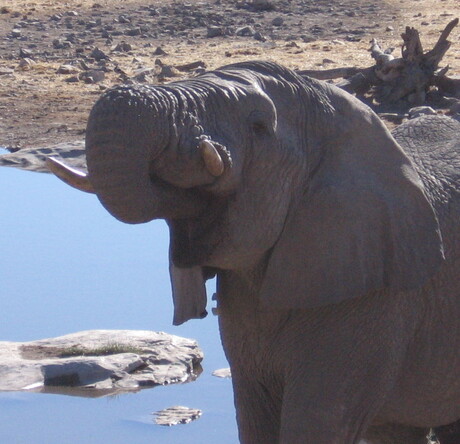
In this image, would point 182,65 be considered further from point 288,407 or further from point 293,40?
point 288,407

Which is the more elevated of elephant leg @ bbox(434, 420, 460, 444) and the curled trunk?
the curled trunk

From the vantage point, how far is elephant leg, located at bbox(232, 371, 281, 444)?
9.95 ft

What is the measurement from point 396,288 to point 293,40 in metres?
9.93

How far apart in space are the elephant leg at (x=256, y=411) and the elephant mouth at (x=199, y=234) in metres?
0.45

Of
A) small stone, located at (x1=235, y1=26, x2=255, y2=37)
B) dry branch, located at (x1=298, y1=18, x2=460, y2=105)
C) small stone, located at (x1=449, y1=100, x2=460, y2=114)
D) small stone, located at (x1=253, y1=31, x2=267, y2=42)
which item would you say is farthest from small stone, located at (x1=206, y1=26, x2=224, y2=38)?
small stone, located at (x1=449, y1=100, x2=460, y2=114)

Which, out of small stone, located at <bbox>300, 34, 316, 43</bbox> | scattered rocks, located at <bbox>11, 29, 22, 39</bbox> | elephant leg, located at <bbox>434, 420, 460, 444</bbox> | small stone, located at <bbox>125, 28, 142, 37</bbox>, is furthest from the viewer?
scattered rocks, located at <bbox>11, 29, 22, 39</bbox>

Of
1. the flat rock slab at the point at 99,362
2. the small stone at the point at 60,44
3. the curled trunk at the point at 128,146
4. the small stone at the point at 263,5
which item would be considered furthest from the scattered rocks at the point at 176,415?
the small stone at the point at 263,5

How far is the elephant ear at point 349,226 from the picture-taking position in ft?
9.10

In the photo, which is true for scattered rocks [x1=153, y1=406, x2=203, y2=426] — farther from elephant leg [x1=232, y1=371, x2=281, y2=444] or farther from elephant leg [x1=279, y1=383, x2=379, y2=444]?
elephant leg [x1=279, y1=383, x2=379, y2=444]

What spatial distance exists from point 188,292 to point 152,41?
1019cm

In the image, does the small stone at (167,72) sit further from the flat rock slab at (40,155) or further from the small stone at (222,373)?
the small stone at (222,373)

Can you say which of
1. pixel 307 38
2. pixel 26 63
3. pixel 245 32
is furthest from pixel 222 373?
pixel 245 32

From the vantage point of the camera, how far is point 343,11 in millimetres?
14844

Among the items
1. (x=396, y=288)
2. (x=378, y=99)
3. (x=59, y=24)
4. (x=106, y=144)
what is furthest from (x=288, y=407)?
(x=59, y=24)
